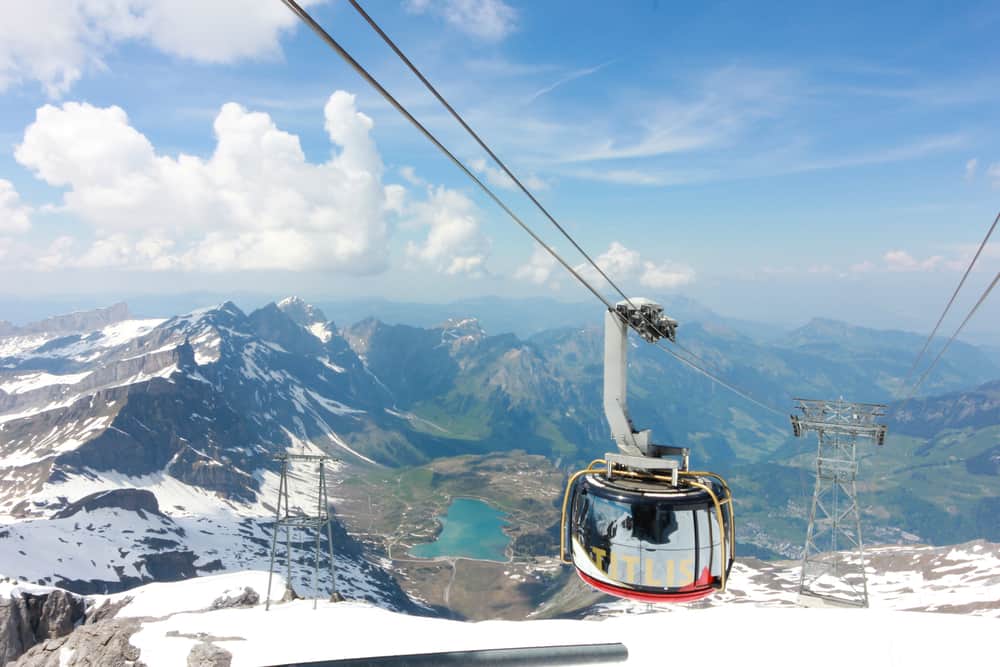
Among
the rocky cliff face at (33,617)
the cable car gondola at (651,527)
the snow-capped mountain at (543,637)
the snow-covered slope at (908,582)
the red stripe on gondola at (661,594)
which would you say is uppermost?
the cable car gondola at (651,527)

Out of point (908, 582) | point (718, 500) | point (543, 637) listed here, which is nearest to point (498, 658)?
point (718, 500)

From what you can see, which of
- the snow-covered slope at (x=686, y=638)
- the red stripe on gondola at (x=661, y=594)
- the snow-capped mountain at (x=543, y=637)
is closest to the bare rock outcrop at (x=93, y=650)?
the snow-capped mountain at (x=543, y=637)

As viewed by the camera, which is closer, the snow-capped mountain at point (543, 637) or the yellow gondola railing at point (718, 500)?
the snow-capped mountain at point (543, 637)

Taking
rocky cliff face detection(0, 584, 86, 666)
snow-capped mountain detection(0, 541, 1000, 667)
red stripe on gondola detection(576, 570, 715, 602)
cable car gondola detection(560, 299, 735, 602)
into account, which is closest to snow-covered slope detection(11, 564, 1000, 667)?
snow-capped mountain detection(0, 541, 1000, 667)

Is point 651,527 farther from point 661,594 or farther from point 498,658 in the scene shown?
point 498,658

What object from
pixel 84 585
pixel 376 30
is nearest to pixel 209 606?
pixel 84 585

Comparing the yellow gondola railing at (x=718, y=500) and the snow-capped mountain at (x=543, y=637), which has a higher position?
the yellow gondola railing at (x=718, y=500)

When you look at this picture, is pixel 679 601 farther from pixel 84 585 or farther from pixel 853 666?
pixel 84 585

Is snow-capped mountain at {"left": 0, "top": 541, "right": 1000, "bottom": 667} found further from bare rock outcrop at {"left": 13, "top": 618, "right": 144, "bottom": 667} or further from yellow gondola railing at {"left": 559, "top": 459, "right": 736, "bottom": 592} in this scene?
yellow gondola railing at {"left": 559, "top": 459, "right": 736, "bottom": 592}

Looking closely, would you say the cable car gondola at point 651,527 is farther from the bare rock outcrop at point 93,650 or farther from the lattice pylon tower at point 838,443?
the lattice pylon tower at point 838,443
